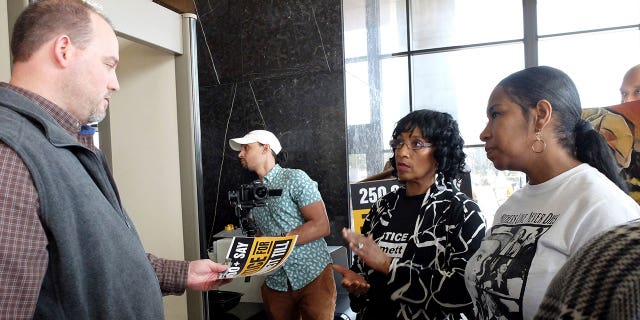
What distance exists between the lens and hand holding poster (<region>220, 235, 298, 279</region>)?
160cm

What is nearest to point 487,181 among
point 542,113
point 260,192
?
point 260,192

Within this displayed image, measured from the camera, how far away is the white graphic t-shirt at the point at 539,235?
111 cm

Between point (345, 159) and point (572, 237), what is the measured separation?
121 inches

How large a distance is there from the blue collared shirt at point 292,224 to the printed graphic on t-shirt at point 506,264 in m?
1.50

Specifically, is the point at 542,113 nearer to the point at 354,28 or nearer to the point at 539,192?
the point at 539,192

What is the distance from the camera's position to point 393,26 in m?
5.31

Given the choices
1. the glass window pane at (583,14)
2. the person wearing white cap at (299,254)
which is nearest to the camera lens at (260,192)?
the person wearing white cap at (299,254)

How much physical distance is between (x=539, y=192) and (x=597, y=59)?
4.14 m

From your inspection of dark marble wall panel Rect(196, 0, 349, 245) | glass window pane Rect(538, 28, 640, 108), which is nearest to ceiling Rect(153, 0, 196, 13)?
dark marble wall panel Rect(196, 0, 349, 245)

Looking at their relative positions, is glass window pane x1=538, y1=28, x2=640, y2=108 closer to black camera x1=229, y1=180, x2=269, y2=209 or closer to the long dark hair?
black camera x1=229, y1=180, x2=269, y2=209

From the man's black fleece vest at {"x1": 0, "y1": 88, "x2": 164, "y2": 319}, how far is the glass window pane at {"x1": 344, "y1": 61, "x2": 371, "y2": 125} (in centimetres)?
323

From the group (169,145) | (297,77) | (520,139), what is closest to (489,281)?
(520,139)

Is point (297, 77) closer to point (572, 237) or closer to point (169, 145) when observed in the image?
point (169, 145)

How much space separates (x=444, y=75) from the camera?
208 inches
